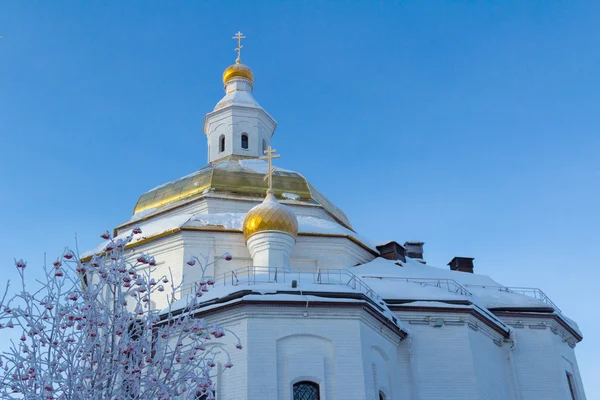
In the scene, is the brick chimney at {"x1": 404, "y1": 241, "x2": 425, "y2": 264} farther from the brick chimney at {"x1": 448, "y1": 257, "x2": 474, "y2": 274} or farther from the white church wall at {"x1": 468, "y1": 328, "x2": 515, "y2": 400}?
the white church wall at {"x1": 468, "y1": 328, "x2": 515, "y2": 400}

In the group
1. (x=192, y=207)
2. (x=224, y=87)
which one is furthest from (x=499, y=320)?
(x=224, y=87)

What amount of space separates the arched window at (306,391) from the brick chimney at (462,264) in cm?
969

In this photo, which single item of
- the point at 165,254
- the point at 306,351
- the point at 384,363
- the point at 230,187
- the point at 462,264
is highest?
the point at 230,187

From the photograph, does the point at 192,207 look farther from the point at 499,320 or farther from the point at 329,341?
the point at 499,320

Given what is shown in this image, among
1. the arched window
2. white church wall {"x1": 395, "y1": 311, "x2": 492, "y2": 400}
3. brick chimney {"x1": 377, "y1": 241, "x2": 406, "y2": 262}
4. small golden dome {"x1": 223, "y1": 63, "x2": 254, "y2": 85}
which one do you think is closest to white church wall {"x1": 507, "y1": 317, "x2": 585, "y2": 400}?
white church wall {"x1": 395, "y1": 311, "x2": 492, "y2": 400}

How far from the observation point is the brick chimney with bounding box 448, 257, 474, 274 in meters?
22.7

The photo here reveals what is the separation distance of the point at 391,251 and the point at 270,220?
4492 millimetres

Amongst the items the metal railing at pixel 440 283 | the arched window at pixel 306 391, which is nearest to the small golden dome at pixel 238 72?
the metal railing at pixel 440 283

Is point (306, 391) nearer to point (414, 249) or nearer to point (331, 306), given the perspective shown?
point (331, 306)

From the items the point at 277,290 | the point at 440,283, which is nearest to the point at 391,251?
the point at 440,283

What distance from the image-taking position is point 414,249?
2370 centimetres

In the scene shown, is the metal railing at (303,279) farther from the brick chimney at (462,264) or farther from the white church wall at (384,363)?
the brick chimney at (462,264)

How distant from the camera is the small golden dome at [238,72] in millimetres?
28984

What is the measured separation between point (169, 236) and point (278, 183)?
4.41 metres
